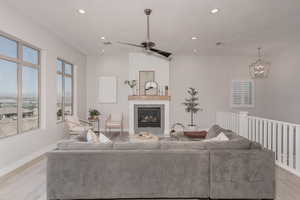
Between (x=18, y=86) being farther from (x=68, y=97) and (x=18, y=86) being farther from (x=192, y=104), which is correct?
(x=192, y=104)


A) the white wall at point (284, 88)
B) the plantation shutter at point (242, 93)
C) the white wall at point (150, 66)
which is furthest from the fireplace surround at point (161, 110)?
the white wall at point (284, 88)

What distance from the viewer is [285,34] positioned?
4.49 meters

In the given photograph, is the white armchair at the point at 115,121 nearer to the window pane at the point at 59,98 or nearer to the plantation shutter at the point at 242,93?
the window pane at the point at 59,98

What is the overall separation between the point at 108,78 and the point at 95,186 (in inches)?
203

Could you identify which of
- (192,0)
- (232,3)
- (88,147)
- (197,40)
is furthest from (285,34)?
(88,147)

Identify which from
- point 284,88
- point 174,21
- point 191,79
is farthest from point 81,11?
point 284,88

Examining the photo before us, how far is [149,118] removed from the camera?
21.3 feet

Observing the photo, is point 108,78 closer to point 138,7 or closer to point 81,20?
point 81,20

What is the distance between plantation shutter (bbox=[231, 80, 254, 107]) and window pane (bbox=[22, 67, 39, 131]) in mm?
6542

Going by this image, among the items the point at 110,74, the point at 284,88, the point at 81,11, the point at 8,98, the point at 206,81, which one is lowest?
the point at 8,98

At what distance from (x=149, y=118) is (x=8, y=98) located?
13.8ft

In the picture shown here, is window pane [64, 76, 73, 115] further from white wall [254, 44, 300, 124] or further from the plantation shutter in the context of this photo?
white wall [254, 44, 300, 124]

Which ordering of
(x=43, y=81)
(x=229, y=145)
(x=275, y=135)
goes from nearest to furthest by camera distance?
(x=229, y=145)
(x=275, y=135)
(x=43, y=81)

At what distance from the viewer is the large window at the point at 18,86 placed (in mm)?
3219
